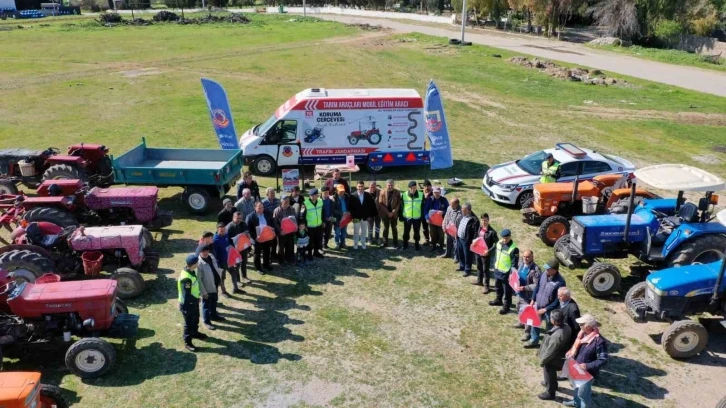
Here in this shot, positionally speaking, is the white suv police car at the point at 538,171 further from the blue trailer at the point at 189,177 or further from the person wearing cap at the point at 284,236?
the blue trailer at the point at 189,177

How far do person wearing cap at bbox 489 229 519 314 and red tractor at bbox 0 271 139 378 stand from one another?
6.18 metres

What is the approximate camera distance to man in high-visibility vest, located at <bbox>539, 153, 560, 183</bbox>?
1348cm

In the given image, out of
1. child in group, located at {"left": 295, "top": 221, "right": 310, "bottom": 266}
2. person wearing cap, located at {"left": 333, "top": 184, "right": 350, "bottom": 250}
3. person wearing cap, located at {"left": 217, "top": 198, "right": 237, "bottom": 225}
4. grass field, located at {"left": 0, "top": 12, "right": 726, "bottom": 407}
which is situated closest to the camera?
grass field, located at {"left": 0, "top": 12, "right": 726, "bottom": 407}

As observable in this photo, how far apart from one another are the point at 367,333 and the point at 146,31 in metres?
59.5

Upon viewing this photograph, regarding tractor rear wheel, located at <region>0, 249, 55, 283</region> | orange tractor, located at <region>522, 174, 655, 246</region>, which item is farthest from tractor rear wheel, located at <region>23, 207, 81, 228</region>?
orange tractor, located at <region>522, 174, 655, 246</region>

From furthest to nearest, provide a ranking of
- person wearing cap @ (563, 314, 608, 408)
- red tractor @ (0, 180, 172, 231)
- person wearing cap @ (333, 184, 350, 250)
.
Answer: red tractor @ (0, 180, 172, 231) → person wearing cap @ (333, 184, 350, 250) → person wearing cap @ (563, 314, 608, 408)

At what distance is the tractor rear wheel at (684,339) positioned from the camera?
26.8 ft

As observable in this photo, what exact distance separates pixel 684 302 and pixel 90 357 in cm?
936

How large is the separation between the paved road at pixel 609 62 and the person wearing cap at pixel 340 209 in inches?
1094

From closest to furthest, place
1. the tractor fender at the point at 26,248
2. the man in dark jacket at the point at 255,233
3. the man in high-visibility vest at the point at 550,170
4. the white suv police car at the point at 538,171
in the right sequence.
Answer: the tractor fender at the point at 26,248 → the man in dark jacket at the point at 255,233 → the man in high-visibility vest at the point at 550,170 → the white suv police car at the point at 538,171

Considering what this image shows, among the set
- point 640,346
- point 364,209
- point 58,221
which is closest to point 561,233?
point 640,346

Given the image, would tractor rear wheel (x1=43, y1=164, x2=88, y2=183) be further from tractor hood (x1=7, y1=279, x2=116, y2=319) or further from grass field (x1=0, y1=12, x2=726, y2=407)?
tractor hood (x1=7, y1=279, x2=116, y2=319)

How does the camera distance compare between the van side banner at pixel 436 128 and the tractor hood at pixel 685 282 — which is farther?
the van side banner at pixel 436 128

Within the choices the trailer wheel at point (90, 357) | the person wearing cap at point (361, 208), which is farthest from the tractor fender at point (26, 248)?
the person wearing cap at point (361, 208)
